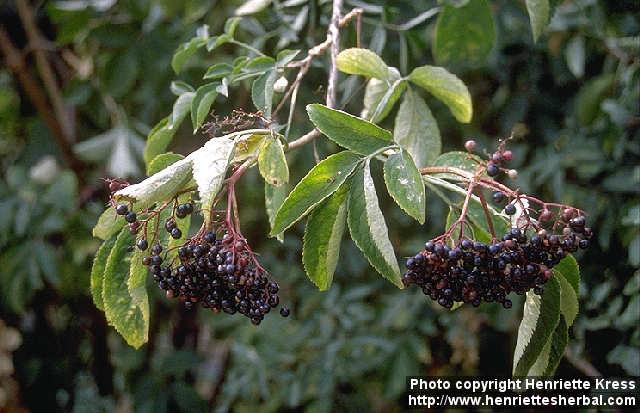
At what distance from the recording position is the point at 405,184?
0.96m

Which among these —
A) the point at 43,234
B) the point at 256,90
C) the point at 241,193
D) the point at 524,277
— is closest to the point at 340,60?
the point at 256,90

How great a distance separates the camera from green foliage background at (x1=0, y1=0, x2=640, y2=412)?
68.5 inches

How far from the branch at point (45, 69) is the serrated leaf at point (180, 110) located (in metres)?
1.42

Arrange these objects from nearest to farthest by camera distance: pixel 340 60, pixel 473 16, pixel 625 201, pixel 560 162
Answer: pixel 340 60
pixel 473 16
pixel 625 201
pixel 560 162

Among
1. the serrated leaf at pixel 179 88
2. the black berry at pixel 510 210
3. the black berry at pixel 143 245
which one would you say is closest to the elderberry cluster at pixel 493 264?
the black berry at pixel 510 210

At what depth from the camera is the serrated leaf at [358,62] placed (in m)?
1.11

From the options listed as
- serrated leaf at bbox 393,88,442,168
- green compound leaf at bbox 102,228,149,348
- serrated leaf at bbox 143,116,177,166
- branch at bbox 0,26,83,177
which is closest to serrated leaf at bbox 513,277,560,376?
serrated leaf at bbox 393,88,442,168

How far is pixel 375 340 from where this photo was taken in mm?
2096

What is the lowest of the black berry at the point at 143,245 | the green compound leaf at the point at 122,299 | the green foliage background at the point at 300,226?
the green foliage background at the point at 300,226

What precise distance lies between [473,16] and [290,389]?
1.20 meters

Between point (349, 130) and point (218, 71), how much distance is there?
36cm

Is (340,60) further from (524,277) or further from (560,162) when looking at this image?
(560,162)

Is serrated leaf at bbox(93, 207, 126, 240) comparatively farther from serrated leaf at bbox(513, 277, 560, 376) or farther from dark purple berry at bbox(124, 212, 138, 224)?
serrated leaf at bbox(513, 277, 560, 376)

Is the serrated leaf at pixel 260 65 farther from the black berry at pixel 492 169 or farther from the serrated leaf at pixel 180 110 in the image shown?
the black berry at pixel 492 169
